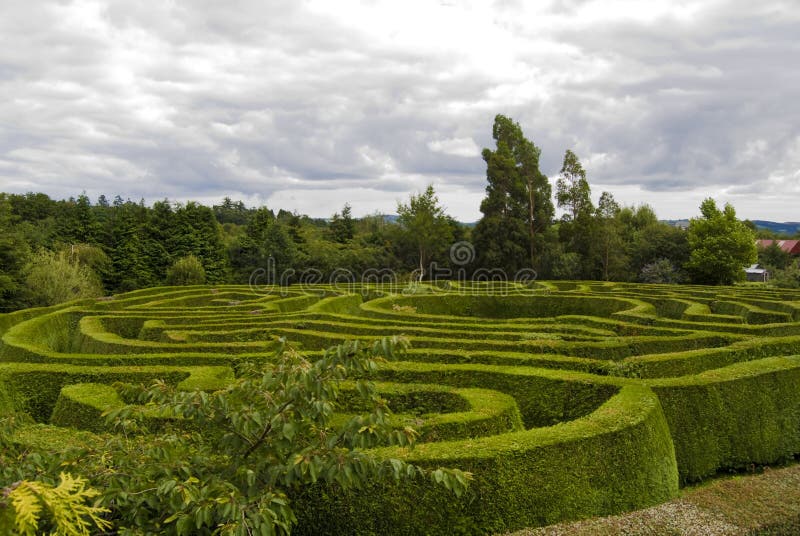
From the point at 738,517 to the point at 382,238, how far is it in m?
69.9

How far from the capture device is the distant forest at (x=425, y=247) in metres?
46.7

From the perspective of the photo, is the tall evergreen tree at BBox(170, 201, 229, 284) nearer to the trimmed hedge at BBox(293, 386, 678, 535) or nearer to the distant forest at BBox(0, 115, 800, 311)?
the distant forest at BBox(0, 115, 800, 311)

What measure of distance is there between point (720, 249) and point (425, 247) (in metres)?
27.9

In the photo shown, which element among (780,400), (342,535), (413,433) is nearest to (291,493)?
(342,535)

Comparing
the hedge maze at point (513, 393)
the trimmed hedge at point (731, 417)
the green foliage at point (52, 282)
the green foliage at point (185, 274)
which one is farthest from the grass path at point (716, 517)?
the green foliage at point (185, 274)

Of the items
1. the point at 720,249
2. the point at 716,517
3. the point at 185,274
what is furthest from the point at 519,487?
the point at 185,274

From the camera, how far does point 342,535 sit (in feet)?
25.7

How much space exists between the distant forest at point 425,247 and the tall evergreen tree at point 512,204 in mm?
111

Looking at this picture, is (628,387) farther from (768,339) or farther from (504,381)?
(768,339)

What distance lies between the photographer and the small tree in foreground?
16.9 ft

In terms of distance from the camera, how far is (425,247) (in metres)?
60.7

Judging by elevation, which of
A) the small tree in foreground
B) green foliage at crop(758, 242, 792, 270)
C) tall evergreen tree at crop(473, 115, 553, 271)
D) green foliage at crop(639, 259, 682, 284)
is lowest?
the small tree in foreground

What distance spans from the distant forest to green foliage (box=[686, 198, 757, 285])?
0.09 m

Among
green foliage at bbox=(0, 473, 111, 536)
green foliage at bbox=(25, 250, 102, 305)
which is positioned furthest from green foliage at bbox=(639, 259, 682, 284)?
green foliage at bbox=(0, 473, 111, 536)
